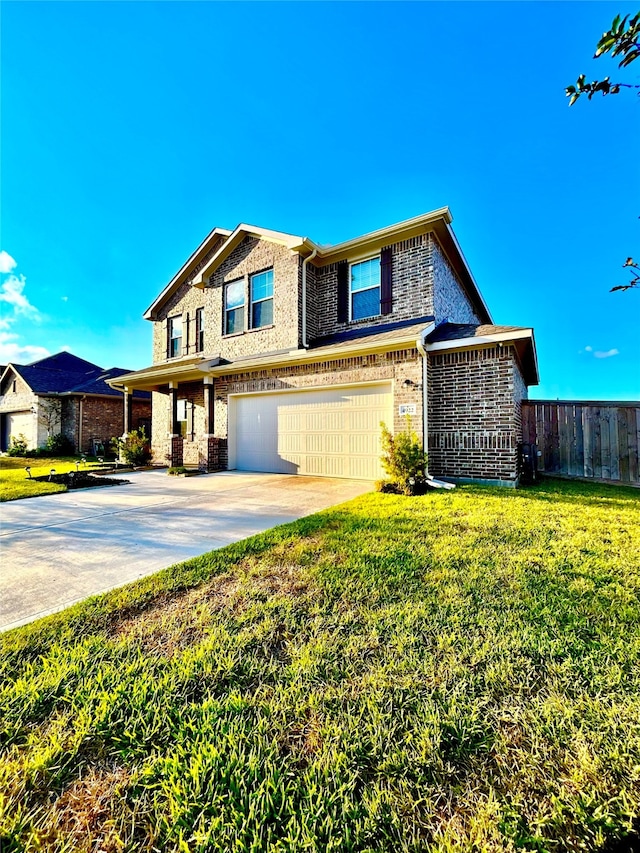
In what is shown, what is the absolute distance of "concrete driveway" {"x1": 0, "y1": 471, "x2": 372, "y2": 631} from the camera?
3039mm

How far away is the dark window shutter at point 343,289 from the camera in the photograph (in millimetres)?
10297

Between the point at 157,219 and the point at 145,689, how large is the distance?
16.1 m

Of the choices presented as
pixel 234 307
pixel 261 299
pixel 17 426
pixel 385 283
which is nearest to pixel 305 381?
pixel 385 283

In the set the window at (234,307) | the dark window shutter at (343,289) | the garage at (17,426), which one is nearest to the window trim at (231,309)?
the window at (234,307)

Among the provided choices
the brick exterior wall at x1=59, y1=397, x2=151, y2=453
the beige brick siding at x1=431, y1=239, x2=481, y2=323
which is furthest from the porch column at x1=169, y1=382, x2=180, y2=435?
the beige brick siding at x1=431, y1=239, x2=481, y2=323

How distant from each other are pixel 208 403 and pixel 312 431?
4023mm

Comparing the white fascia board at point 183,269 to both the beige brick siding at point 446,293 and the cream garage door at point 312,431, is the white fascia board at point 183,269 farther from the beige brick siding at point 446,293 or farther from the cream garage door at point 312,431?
the beige brick siding at point 446,293

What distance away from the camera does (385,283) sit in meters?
9.55

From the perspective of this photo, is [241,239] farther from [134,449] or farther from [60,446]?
[60,446]

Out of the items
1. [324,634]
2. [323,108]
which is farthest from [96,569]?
[323,108]

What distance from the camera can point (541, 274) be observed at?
751 inches

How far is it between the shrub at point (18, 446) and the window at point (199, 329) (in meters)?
11.5

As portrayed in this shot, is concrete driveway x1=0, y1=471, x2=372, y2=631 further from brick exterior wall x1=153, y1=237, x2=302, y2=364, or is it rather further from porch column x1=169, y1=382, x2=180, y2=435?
brick exterior wall x1=153, y1=237, x2=302, y2=364

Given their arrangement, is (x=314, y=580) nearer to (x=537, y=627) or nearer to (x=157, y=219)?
(x=537, y=627)
